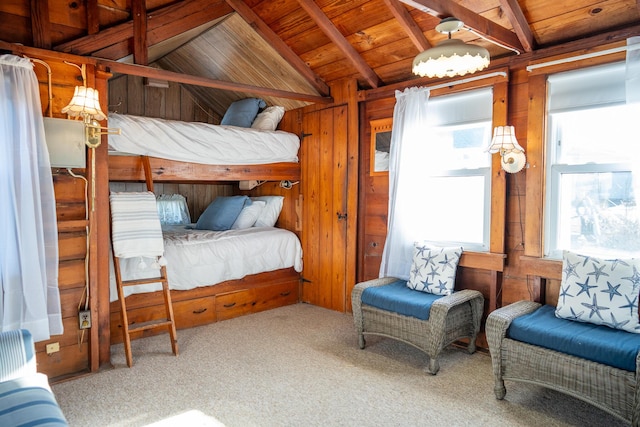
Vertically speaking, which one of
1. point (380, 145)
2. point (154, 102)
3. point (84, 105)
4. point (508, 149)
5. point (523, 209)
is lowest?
point (523, 209)

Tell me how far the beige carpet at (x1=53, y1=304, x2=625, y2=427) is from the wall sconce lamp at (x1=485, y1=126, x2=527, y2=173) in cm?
143

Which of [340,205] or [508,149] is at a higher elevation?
[508,149]

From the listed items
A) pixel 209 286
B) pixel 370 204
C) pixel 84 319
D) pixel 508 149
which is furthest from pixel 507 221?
pixel 84 319

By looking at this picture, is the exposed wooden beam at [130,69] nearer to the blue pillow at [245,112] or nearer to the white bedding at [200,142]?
the white bedding at [200,142]

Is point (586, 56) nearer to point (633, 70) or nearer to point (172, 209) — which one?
point (633, 70)

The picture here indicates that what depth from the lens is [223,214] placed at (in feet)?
15.0

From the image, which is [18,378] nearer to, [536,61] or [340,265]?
[340,265]

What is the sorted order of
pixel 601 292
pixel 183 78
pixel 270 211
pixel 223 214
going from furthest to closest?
pixel 270 211, pixel 223 214, pixel 183 78, pixel 601 292

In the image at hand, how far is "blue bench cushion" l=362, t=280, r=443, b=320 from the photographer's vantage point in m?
2.96

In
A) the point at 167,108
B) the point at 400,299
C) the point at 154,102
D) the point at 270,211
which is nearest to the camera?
the point at 400,299

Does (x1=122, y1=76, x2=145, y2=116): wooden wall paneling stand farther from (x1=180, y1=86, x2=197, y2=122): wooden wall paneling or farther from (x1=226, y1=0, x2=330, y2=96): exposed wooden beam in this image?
(x1=226, y1=0, x2=330, y2=96): exposed wooden beam

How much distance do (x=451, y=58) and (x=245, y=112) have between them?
9.46 feet

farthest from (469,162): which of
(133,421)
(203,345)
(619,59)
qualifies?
(133,421)

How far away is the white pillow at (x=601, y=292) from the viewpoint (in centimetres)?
235
